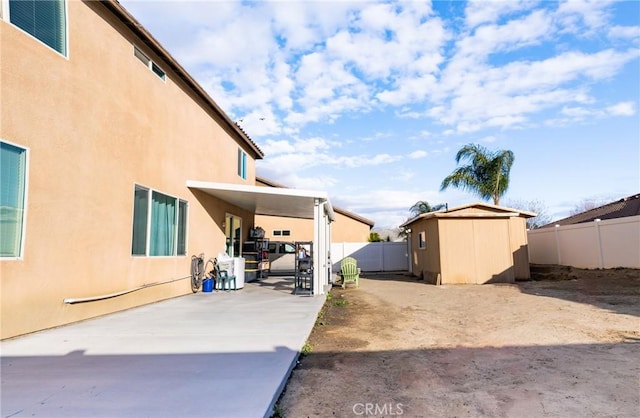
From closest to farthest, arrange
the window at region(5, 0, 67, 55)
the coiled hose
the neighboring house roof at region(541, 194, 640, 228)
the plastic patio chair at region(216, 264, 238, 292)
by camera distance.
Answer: the window at region(5, 0, 67, 55) → the coiled hose → the plastic patio chair at region(216, 264, 238, 292) → the neighboring house roof at region(541, 194, 640, 228)

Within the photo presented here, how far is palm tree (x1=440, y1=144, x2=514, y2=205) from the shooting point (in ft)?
70.3

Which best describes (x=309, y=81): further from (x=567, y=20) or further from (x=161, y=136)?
(x=567, y=20)

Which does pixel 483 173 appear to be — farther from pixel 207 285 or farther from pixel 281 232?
pixel 207 285

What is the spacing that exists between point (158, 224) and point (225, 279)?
3.26m

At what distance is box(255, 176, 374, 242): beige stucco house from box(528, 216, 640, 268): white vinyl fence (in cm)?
1051

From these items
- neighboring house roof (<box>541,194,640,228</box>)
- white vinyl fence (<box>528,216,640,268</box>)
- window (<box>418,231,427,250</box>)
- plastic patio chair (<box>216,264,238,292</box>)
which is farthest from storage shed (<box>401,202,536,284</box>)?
plastic patio chair (<box>216,264,238,292</box>)

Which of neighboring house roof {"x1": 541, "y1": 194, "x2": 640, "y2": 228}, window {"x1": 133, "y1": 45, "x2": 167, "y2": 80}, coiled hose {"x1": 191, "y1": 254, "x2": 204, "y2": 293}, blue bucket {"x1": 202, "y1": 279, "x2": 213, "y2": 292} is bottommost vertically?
blue bucket {"x1": 202, "y1": 279, "x2": 213, "y2": 292}

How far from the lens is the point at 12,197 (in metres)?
4.93

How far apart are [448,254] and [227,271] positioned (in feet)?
25.9

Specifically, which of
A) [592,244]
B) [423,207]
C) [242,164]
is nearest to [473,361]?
[592,244]

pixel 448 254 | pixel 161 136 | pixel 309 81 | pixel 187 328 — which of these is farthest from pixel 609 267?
pixel 161 136

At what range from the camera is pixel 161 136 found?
8891 millimetres

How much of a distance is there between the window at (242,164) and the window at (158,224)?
5537 mm

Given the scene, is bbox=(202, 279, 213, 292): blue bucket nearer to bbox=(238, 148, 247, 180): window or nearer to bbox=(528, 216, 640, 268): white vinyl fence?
bbox=(238, 148, 247, 180): window
